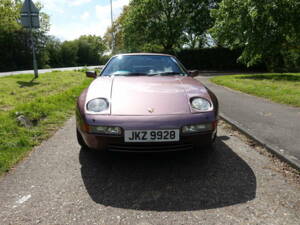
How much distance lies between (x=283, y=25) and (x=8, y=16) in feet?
109

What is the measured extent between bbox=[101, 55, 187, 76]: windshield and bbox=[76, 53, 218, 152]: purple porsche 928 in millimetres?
662

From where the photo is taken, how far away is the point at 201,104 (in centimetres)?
278

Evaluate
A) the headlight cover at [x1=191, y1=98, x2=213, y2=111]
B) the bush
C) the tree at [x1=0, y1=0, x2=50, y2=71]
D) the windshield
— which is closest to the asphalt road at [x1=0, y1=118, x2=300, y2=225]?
the headlight cover at [x1=191, y1=98, x2=213, y2=111]

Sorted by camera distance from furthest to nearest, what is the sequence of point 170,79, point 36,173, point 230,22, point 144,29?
1. point 144,29
2. point 230,22
3. point 170,79
4. point 36,173

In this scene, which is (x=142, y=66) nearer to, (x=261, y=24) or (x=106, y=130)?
(x=106, y=130)

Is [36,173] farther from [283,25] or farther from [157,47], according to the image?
[157,47]

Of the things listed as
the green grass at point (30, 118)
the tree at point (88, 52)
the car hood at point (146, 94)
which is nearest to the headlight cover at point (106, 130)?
the car hood at point (146, 94)

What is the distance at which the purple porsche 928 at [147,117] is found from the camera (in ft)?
8.12

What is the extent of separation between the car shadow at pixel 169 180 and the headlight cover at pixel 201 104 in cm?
68

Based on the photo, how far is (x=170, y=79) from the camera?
136 inches

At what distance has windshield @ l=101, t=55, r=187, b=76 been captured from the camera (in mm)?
3795

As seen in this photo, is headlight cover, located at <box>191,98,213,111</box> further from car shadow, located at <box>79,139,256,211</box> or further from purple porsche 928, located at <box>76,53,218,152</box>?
car shadow, located at <box>79,139,256,211</box>

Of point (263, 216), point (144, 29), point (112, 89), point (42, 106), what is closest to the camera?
point (263, 216)

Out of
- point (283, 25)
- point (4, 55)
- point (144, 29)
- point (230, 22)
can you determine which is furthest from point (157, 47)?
point (4, 55)
